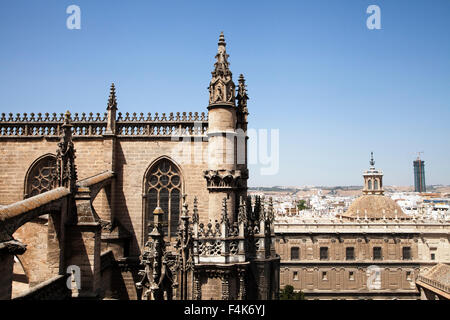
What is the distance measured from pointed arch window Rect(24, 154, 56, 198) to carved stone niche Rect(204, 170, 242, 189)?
800 cm

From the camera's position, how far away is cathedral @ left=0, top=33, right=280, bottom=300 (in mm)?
10586

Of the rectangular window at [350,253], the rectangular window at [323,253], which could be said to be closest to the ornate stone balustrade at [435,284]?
the rectangular window at [350,253]

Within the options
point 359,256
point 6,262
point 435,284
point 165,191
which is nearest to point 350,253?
point 359,256

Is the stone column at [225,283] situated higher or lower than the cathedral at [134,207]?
lower

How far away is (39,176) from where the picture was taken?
1772 cm

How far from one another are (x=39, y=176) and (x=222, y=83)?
9.81 metres

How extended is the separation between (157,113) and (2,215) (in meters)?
10.5

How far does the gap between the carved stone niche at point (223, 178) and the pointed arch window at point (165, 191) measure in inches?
120

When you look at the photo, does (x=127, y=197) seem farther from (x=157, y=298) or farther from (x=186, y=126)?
(x=157, y=298)

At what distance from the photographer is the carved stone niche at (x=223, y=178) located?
14.8 m

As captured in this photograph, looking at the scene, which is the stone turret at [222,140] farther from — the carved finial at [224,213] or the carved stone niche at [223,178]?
the carved finial at [224,213]

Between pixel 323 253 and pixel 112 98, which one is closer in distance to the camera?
pixel 112 98

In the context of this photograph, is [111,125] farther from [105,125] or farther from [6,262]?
[6,262]

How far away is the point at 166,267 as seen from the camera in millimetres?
7574
